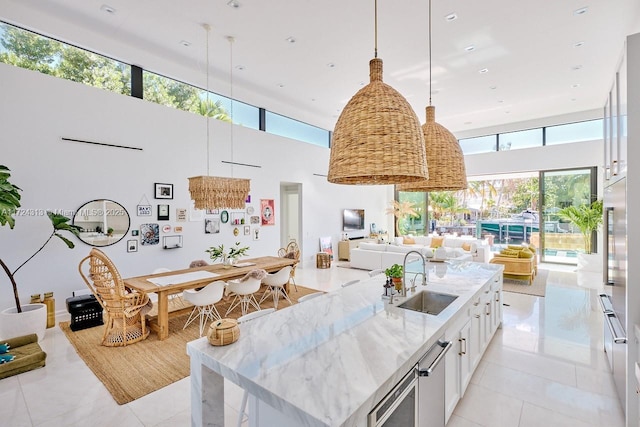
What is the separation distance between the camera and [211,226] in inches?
256

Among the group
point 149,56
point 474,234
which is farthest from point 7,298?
point 474,234

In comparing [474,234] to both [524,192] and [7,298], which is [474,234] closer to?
[524,192]

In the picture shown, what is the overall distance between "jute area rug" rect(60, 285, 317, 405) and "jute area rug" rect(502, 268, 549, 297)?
20.2ft

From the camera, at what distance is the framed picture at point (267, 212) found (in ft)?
24.9

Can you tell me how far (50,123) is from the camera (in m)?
4.52

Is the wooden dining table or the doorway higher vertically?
the doorway

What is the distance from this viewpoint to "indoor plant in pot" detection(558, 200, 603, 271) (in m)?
7.49

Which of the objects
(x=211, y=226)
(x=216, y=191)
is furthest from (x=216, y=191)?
(x=211, y=226)

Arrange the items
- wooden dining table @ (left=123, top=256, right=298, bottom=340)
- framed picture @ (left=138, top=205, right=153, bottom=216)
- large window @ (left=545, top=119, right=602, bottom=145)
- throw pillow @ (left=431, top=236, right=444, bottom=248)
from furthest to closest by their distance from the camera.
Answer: throw pillow @ (left=431, top=236, right=444, bottom=248) → large window @ (left=545, top=119, right=602, bottom=145) → framed picture @ (left=138, top=205, right=153, bottom=216) → wooden dining table @ (left=123, top=256, right=298, bottom=340)

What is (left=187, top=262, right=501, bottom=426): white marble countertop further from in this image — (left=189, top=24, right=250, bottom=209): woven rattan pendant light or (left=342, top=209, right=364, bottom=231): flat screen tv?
(left=342, top=209, right=364, bottom=231): flat screen tv

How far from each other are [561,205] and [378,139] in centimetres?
1032

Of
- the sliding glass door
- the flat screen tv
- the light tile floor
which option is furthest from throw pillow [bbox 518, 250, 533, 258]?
the flat screen tv

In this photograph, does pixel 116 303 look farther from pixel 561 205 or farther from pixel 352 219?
pixel 561 205

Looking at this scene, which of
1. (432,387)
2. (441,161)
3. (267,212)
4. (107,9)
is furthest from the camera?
(267,212)
